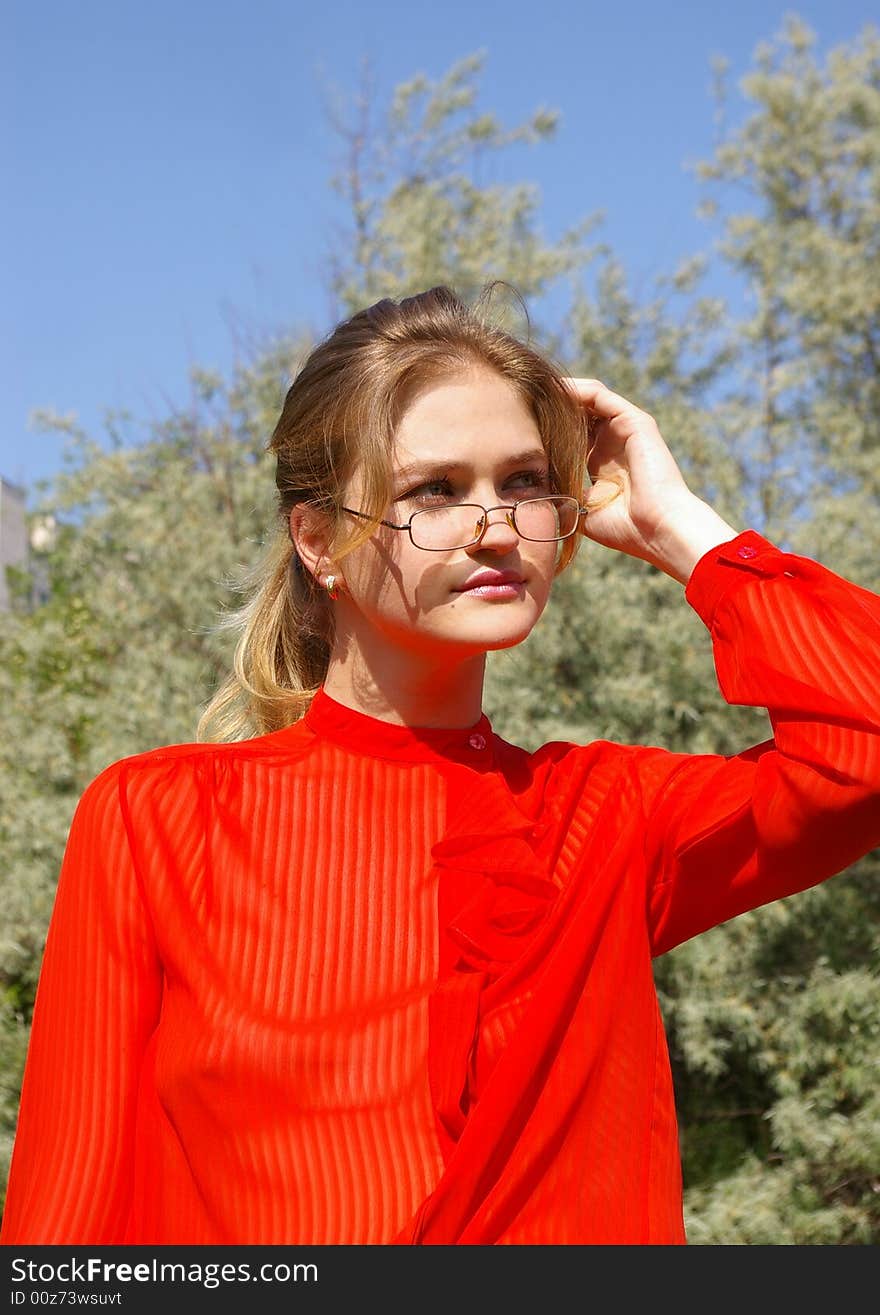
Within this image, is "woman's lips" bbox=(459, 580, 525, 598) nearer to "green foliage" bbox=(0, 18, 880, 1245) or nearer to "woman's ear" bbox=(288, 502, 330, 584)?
"woman's ear" bbox=(288, 502, 330, 584)

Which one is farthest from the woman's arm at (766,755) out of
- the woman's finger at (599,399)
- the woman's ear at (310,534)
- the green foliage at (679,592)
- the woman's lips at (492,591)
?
the green foliage at (679,592)

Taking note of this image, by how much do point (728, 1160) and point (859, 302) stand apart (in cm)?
419

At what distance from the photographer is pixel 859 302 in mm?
7086

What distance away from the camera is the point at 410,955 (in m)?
1.50

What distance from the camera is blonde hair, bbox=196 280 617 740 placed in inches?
64.9

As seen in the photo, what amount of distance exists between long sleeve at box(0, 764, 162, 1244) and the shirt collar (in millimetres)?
311

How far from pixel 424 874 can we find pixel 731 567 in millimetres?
513

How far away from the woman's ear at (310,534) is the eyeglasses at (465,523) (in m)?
0.15

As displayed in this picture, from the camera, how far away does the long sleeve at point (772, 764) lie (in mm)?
1519

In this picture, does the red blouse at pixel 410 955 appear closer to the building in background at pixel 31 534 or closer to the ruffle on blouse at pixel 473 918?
the ruffle on blouse at pixel 473 918

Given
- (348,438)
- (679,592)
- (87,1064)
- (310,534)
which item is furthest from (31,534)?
(87,1064)

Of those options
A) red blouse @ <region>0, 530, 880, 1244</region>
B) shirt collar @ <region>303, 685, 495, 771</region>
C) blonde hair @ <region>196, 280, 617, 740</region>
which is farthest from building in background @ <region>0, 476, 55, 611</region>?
red blouse @ <region>0, 530, 880, 1244</region>
